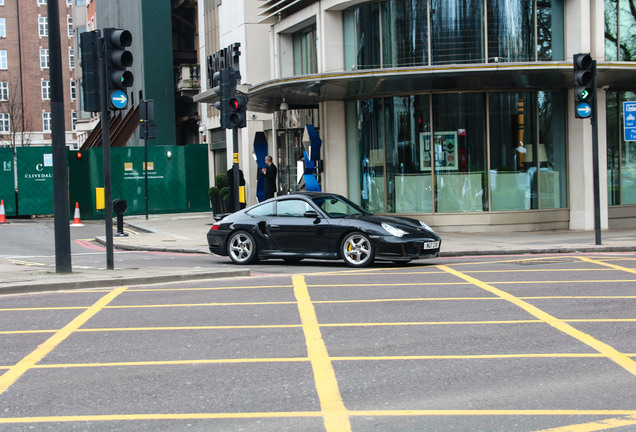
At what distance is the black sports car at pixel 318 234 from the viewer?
1441 cm

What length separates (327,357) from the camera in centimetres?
736

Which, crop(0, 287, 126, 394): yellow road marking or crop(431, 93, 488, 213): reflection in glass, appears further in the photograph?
crop(431, 93, 488, 213): reflection in glass

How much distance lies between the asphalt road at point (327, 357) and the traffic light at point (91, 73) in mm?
3245

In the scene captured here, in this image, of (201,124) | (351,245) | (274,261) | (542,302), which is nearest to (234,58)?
(201,124)

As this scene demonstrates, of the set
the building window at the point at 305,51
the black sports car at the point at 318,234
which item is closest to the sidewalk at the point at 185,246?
the black sports car at the point at 318,234

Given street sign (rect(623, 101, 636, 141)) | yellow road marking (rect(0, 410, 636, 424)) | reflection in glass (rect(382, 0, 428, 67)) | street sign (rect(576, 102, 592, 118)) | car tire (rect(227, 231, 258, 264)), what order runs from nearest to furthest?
yellow road marking (rect(0, 410, 636, 424)), car tire (rect(227, 231, 258, 264)), street sign (rect(576, 102, 592, 118)), street sign (rect(623, 101, 636, 141)), reflection in glass (rect(382, 0, 428, 67))

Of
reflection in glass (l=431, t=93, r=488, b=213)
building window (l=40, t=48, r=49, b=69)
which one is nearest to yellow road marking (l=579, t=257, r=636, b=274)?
reflection in glass (l=431, t=93, r=488, b=213)

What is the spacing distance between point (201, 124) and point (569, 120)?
1949 centimetres

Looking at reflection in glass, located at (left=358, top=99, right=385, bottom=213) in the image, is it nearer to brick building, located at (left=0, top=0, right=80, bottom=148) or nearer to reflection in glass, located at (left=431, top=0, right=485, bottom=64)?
reflection in glass, located at (left=431, top=0, right=485, bottom=64)

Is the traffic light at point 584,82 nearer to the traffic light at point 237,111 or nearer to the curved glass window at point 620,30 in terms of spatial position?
the curved glass window at point 620,30

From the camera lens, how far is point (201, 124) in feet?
124

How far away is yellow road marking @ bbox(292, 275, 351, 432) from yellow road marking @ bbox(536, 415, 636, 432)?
4.15ft

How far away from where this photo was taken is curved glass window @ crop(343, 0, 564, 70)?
21.3 m

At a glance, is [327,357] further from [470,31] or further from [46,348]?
[470,31]
